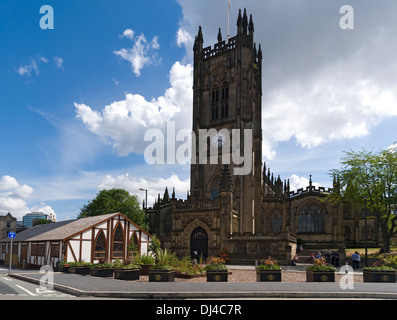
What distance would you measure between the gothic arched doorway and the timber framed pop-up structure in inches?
288

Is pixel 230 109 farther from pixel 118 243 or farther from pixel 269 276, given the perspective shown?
pixel 269 276

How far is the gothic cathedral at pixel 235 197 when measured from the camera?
38.9m

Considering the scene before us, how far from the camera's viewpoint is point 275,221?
5159cm

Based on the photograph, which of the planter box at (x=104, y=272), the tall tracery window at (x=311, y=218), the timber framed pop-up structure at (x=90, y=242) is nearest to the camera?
the planter box at (x=104, y=272)

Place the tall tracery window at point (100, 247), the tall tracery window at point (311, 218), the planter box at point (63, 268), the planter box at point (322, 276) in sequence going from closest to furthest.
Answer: the planter box at point (322, 276) → the planter box at point (63, 268) → the tall tracery window at point (100, 247) → the tall tracery window at point (311, 218)

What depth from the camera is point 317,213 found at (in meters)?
50.5

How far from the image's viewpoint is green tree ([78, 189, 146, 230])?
2328 inches

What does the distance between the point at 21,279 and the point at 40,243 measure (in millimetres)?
12408

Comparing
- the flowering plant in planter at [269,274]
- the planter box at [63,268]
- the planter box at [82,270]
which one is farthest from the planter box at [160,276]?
the planter box at [63,268]

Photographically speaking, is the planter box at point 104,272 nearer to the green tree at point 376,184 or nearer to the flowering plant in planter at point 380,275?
the flowering plant in planter at point 380,275

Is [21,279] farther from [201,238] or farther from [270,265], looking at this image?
[201,238]

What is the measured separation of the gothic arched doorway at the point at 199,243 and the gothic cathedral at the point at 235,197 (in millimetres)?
106

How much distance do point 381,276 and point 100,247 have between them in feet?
70.7

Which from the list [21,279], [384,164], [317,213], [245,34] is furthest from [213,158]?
[21,279]
